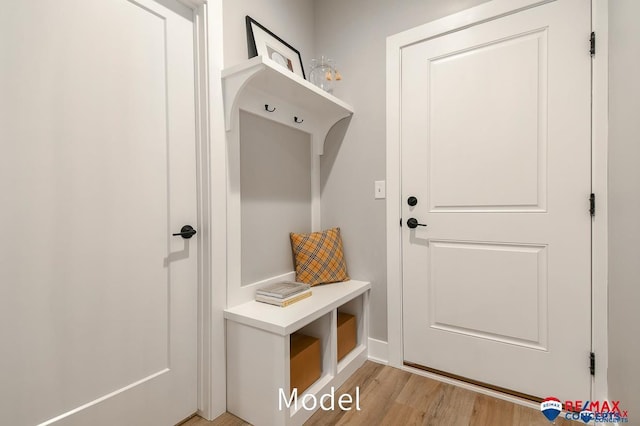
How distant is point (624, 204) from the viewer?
1.15 metres

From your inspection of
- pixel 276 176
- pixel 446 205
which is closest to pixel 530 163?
pixel 446 205

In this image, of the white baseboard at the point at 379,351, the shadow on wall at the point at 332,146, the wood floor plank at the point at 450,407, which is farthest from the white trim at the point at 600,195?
the shadow on wall at the point at 332,146

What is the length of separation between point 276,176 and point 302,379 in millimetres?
1114

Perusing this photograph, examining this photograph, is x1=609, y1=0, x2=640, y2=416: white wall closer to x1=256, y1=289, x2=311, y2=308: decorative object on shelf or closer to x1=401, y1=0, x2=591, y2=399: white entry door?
x1=401, y1=0, x2=591, y2=399: white entry door

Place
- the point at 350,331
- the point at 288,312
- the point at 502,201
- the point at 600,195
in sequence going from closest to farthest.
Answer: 1. the point at 600,195
2. the point at 288,312
3. the point at 502,201
4. the point at 350,331

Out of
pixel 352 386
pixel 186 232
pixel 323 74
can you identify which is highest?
pixel 323 74

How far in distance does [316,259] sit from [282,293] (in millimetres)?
412

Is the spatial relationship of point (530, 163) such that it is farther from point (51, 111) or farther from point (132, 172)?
point (51, 111)

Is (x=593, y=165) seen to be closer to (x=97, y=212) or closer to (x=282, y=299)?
(x=282, y=299)

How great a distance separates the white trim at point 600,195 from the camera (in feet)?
4.52

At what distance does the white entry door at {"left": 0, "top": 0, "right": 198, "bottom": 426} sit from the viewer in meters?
1.00

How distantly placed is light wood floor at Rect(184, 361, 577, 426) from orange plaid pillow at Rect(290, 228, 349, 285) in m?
0.61

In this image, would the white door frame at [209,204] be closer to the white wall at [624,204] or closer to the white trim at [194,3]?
the white trim at [194,3]

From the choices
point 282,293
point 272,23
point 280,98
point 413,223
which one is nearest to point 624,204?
point 413,223
